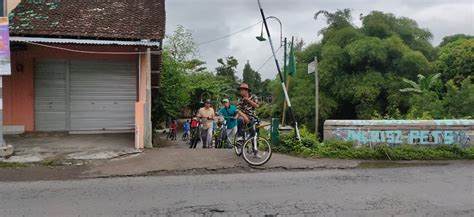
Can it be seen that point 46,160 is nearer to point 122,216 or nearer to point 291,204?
point 122,216

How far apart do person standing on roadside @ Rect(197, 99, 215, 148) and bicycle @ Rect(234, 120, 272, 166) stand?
12.9 feet

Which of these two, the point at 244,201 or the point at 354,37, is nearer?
the point at 244,201

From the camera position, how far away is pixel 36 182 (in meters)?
7.18

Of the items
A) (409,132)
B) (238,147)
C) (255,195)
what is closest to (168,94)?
(238,147)

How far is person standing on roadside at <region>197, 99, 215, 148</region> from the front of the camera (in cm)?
1276

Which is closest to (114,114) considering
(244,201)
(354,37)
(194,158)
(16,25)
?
(16,25)

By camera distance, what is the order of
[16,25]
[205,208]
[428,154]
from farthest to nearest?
[16,25] < [428,154] < [205,208]

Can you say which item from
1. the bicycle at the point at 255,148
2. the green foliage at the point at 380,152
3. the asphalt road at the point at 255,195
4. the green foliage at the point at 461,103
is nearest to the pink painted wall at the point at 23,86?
the bicycle at the point at 255,148

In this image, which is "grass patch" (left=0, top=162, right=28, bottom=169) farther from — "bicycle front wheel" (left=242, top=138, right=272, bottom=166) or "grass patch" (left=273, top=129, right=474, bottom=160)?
"grass patch" (left=273, top=129, right=474, bottom=160)

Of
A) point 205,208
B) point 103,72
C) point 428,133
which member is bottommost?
point 205,208

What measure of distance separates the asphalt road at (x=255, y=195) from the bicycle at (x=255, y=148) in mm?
712

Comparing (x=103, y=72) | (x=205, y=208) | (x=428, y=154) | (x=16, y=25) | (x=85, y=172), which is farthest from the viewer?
(x=103, y=72)

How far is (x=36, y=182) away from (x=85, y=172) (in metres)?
0.99

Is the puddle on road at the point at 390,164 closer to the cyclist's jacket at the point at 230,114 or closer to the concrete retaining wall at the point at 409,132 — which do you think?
the concrete retaining wall at the point at 409,132
